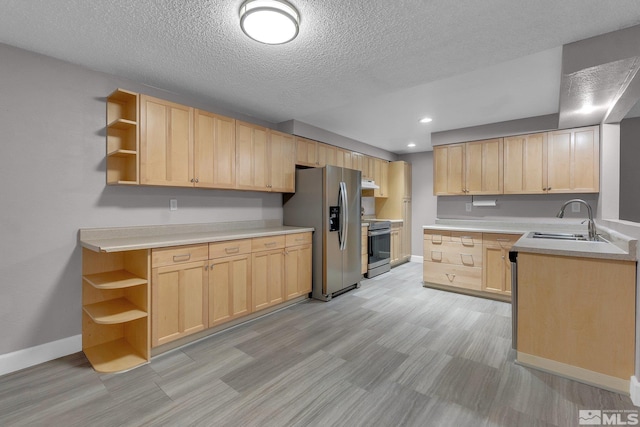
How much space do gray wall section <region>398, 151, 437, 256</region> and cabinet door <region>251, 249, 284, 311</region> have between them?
3953mm

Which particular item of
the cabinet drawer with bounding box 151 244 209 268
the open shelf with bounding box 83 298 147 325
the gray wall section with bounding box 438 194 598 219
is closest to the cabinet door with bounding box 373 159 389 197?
the gray wall section with bounding box 438 194 598 219

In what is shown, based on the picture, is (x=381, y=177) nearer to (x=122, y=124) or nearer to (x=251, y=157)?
(x=251, y=157)

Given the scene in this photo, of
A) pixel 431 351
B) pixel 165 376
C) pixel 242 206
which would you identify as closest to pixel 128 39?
pixel 242 206

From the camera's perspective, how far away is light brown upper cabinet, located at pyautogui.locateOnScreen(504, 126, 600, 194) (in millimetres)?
3693

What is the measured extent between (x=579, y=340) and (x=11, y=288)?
4.22 m

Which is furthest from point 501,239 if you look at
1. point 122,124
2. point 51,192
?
point 51,192

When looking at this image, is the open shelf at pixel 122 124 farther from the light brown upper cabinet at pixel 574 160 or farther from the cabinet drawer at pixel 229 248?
the light brown upper cabinet at pixel 574 160

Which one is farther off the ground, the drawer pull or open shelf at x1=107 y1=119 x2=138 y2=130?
open shelf at x1=107 y1=119 x2=138 y2=130

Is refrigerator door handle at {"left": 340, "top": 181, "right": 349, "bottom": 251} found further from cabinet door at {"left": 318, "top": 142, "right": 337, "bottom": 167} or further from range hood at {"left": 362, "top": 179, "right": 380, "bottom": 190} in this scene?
range hood at {"left": 362, "top": 179, "right": 380, "bottom": 190}

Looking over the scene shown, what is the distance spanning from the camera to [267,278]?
10.7 feet

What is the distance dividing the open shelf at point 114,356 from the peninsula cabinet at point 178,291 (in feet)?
0.65

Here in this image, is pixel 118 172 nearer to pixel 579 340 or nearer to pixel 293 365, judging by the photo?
pixel 293 365

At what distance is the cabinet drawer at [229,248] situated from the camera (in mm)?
2737

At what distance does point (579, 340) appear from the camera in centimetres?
204
